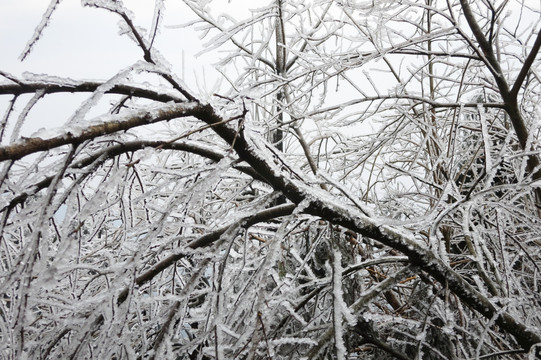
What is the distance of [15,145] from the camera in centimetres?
78

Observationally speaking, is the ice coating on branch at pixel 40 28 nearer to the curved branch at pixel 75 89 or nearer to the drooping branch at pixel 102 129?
the curved branch at pixel 75 89

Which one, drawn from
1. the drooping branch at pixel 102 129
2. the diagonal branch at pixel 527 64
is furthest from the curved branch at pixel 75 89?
the diagonal branch at pixel 527 64

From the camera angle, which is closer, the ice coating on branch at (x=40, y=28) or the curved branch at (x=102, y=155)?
the ice coating on branch at (x=40, y=28)

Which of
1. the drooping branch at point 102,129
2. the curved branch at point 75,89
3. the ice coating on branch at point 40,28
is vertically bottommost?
the drooping branch at point 102,129

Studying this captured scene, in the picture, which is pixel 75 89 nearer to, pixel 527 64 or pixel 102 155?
pixel 102 155

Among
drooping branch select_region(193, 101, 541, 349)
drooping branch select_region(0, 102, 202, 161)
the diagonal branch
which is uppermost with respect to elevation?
the diagonal branch

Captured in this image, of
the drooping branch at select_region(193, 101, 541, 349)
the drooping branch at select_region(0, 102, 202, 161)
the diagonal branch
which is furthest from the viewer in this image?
the diagonal branch

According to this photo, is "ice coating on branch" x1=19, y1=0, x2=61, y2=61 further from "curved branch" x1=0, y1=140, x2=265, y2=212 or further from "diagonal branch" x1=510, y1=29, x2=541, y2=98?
"diagonal branch" x1=510, y1=29, x2=541, y2=98

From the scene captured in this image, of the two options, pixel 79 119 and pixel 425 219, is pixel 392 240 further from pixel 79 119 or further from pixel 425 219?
pixel 79 119

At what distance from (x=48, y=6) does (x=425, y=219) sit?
61.3 inches

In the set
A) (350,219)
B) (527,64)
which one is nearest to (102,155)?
(350,219)

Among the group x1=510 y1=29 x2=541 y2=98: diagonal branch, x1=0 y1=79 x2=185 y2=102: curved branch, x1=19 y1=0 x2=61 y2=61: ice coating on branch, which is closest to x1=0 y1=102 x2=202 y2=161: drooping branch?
x1=0 y1=79 x2=185 y2=102: curved branch

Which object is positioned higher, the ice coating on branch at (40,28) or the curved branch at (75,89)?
the ice coating on branch at (40,28)

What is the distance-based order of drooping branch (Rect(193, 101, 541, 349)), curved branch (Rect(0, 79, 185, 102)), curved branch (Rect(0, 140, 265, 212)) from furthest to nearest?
drooping branch (Rect(193, 101, 541, 349)) < curved branch (Rect(0, 140, 265, 212)) < curved branch (Rect(0, 79, 185, 102))
